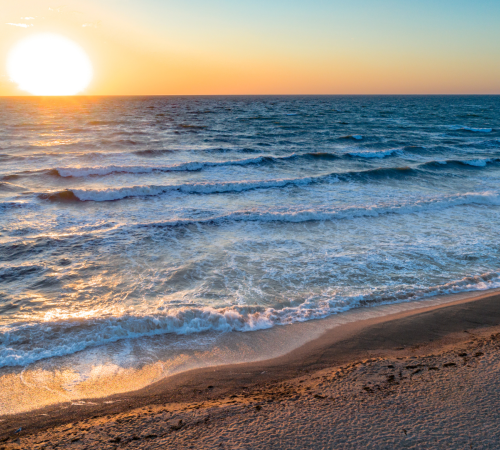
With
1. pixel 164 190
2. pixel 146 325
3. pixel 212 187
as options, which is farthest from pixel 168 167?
pixel 146 325

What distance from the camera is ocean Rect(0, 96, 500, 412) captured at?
6.17 meters

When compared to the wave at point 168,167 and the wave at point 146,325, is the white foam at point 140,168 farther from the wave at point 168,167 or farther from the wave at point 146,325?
the wave at point 146,325

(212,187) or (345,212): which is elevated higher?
(212,187)

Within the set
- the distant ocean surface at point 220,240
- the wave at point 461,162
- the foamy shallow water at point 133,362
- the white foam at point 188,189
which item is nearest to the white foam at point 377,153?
the distant ocean surface at point 220,240

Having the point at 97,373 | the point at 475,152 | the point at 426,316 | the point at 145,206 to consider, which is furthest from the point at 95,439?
the point at 475,152

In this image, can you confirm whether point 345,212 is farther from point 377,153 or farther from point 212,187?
point 377,153

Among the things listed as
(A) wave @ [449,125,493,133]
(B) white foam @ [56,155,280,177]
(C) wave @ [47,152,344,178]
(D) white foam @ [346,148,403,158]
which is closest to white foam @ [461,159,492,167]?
(D) white foam @ [346,148,403,158]

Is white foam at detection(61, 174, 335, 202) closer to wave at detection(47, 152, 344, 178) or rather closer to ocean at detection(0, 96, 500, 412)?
ocean at detection(0, 96, 500, 412)

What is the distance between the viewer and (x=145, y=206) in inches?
540

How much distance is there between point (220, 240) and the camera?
1029cm

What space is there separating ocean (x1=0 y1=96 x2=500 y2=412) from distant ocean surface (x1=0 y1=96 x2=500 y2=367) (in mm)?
47

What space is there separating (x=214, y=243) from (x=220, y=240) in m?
0.29

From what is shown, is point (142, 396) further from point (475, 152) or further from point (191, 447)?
point (475, 152)

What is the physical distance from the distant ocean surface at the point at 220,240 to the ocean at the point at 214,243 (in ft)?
0.15
